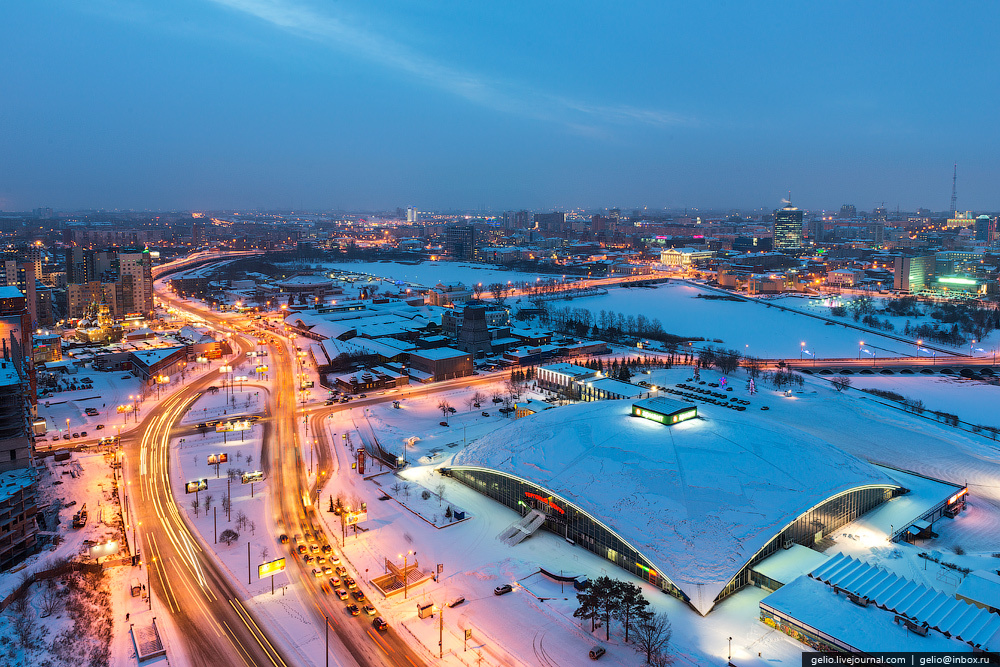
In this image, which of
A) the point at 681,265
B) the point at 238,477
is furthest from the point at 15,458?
the point at 681,265

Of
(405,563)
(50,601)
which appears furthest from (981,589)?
(50,601)

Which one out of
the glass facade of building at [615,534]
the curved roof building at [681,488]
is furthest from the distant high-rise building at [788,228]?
the glass facade of building at [615,534]

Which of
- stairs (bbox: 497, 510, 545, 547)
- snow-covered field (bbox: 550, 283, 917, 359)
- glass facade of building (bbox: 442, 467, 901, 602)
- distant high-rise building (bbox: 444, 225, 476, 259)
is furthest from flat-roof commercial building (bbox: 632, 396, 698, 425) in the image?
distant high-rise building (bbox: 444, 225, 476, 259)

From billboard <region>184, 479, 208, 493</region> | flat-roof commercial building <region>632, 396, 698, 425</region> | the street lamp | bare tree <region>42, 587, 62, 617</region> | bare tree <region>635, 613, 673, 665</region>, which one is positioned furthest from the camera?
billboard <region>184, 479, 208, 493</region>

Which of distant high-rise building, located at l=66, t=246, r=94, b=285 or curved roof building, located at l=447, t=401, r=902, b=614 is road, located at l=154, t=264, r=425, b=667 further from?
distant high-rise building, located at l=66, t=246, r=94, b=285

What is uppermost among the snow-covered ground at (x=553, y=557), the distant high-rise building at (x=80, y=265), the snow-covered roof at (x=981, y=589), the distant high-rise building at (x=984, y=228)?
the distant high-rise building at (x=984, y=228)

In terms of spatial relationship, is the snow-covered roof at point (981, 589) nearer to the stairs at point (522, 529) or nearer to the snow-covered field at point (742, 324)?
the stairs at point (522, 529)

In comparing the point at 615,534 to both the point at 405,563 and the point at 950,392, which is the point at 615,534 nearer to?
the point at 405,563
